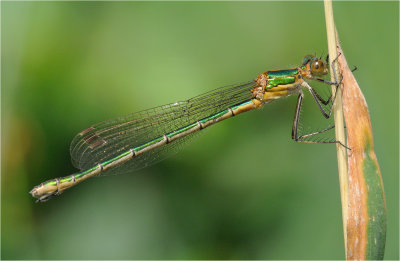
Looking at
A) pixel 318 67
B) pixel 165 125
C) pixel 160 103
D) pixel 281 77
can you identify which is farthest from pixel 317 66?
pixel 165 125

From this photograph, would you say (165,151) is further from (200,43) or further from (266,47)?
(266,47)

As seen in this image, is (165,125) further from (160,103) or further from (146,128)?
(160,103)

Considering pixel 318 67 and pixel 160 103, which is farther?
pixel 160 103

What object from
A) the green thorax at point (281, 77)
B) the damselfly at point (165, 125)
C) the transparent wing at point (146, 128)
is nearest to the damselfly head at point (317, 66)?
the damselfly at point (165, 125)

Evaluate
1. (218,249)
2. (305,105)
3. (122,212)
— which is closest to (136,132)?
(122,212)

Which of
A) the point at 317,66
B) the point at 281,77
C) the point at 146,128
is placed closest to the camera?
the point at 317,66

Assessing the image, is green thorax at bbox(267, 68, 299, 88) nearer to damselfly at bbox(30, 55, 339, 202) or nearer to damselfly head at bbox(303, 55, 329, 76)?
damselfly at bbox(30, 55, 339, 202)

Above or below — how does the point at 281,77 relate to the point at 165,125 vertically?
above
